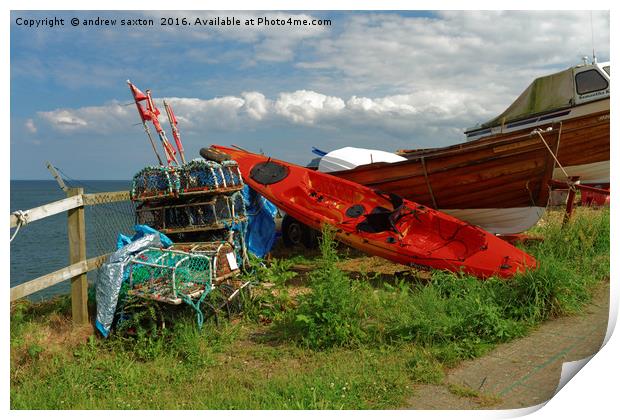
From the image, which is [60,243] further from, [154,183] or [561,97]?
[561,97]

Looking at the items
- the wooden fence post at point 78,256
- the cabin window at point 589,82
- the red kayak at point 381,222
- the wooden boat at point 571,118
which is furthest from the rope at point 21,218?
the cabin window at point 589,82

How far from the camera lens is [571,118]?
10.8 metres

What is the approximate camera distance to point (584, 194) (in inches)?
459

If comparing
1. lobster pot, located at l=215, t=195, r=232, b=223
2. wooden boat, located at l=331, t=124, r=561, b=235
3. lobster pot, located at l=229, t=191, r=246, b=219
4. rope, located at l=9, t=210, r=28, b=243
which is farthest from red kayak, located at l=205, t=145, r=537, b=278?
rope, located at l=9, t=210, r=28, b=243

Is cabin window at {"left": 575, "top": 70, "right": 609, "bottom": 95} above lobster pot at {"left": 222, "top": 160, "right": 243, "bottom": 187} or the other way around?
above

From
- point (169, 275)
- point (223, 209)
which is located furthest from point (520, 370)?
point (223, 209)

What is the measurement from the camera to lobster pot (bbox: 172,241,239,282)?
614 cm

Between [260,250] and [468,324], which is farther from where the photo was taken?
[260,250]

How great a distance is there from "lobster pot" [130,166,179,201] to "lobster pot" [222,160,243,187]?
0.70 m

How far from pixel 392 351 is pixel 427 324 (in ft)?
1.50

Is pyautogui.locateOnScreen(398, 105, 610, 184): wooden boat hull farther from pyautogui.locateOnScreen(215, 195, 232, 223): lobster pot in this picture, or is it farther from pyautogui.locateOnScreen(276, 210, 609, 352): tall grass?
pyautogui.locateOnScreen(215, 195, 232, 223): lobster pot

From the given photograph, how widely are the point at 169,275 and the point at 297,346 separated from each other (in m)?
1.68
